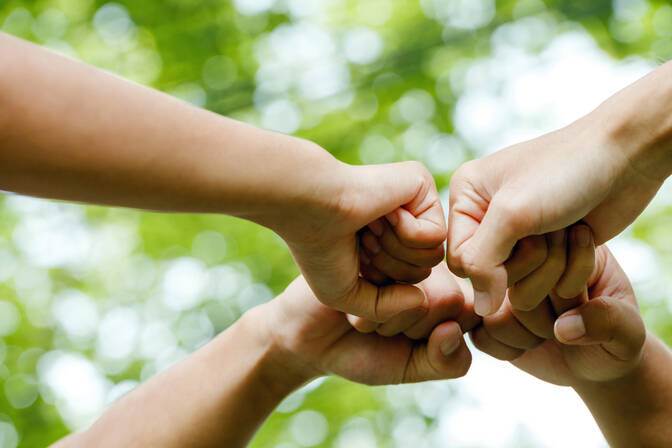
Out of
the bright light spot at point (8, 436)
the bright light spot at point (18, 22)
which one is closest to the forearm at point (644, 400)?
the bright light spot at point (18, 22)

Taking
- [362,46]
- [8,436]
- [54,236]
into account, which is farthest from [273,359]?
[8,436]

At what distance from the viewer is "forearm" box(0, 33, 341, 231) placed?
36.3 inches

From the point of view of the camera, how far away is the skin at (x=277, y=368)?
5.47 feet

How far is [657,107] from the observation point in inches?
51.3

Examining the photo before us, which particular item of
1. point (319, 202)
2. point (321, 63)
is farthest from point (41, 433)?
point (319, 202)

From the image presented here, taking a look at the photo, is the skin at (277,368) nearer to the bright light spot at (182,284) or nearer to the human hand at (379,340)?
the human hand at (379,340)

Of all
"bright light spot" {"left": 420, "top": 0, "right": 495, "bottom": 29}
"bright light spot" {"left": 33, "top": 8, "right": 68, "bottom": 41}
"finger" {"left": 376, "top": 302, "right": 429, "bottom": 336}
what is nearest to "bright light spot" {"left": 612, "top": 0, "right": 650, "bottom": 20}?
"bright light spot" {"left": 420, "top": 0, "right": 495, "bottom": 29}

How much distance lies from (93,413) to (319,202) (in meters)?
4.66

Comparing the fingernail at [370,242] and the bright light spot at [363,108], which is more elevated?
the fingernail at [370,242]

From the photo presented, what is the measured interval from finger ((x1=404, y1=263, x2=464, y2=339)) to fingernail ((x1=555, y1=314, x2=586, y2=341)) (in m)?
0.28

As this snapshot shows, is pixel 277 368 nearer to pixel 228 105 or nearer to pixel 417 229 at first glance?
pixel 417 229

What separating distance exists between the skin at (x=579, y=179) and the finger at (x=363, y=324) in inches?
14.5

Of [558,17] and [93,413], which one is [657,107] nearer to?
[558,17]

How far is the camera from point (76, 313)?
17.5 feet
